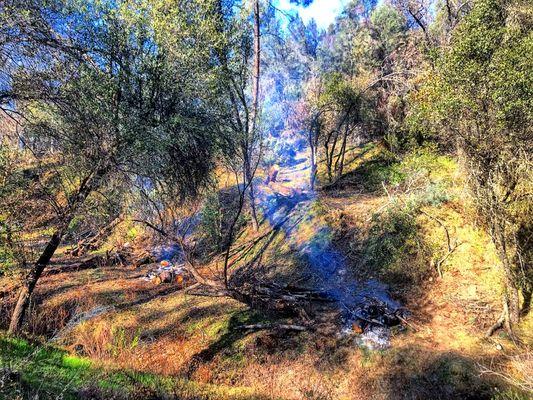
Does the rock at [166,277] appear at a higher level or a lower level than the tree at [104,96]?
lower

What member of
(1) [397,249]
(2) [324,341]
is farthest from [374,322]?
(1) [397,249]

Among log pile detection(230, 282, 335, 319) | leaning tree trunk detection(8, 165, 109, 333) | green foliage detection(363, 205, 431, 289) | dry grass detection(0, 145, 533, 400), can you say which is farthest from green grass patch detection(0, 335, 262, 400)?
green foliage detection(363, 205, 431, 289)

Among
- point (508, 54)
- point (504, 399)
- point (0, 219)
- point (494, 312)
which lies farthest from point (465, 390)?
point (0, 219)

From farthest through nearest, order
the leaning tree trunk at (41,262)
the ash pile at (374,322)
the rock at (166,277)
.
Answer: the rock at (166,277)
the ash pile at (374,322)
the leaning tree trunk at (41,262)

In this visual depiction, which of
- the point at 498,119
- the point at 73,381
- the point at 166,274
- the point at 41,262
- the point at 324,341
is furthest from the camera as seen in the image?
the point at 166,274

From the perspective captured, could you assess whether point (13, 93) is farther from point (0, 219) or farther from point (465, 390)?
point (465, 390)

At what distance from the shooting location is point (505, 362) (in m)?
6.58

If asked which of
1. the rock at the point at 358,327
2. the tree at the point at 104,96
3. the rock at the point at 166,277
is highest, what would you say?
the tree at the point at 104,96

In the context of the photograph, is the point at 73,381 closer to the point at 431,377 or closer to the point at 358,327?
the point at 358,327

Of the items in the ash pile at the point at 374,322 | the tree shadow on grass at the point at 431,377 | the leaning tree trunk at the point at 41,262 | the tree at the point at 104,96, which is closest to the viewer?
the tree at the point at 104,96

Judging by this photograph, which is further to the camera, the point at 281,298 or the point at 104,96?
the point at 281,298

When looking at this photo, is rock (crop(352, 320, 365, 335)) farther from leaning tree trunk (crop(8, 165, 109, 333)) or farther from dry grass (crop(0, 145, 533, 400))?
leaning tree trunk (crop(8, 165, 109, 333))

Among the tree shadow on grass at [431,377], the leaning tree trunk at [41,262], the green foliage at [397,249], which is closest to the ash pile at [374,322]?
the tree shadow on grass at [431,377]

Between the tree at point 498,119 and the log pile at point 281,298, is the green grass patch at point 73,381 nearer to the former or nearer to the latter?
the log pile at point 281,298
